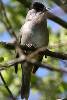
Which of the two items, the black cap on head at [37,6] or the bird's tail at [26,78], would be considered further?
the black cap on head at [37,6]

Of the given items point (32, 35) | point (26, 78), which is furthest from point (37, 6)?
point (26, 78)

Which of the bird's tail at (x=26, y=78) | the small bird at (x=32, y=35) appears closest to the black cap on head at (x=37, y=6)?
the small bird at (x=32, y=35)

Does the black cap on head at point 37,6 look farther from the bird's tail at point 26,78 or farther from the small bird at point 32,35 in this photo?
the bird's tail at point 26,78

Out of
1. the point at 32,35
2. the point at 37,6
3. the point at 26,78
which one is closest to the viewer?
the point at 32,35

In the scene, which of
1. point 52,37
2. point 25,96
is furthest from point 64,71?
point 52,37

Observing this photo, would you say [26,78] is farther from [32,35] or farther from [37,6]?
[37,6]

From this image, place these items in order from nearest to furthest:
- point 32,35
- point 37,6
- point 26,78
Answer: point 32,35 < point 26,78 < point 37,6

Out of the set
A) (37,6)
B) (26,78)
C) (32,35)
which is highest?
(37,6)

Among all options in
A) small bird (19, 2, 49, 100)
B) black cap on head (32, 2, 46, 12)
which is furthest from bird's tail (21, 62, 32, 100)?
black cap on head (32, 2, 46, 12)

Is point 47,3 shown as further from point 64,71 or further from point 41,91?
point 64,71

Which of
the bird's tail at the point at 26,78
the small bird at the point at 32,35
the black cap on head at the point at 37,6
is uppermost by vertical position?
the black cap on head at the point at 37,6

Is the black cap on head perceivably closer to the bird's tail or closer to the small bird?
the small bird

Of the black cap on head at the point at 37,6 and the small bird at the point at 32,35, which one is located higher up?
the black cap on head at the point at 37,6

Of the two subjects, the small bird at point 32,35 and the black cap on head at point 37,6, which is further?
the black cap on head at point 37,6
